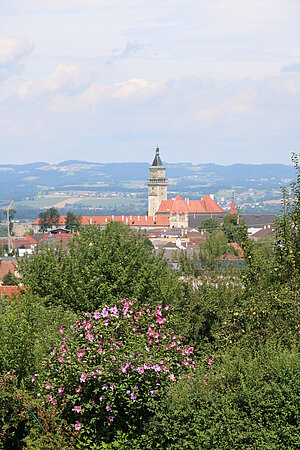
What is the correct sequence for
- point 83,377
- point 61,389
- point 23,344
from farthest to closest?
point 23,344
point 61,389
point 83,377

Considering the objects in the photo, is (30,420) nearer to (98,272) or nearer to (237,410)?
(237,410)

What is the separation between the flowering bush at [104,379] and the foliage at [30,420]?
164 millimetres

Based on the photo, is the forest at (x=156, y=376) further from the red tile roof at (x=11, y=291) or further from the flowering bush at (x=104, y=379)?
the red tile roof at (x=11, y=291)

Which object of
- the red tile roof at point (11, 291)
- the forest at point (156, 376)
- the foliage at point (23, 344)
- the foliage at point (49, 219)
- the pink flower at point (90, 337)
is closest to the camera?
the forest at point (156, 376)

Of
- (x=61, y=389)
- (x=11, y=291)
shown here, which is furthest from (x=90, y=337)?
(x=11, y=291)

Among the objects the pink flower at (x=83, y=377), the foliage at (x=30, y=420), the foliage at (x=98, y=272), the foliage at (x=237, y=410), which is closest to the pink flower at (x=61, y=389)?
the foliage at (x=30, y=420)

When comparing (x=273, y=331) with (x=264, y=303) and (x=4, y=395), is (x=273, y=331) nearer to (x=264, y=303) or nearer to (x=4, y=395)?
(x=264, y=303)

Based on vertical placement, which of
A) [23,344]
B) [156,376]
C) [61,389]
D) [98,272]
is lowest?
[61,389]

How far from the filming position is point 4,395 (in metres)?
10.2

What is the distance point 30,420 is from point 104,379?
1.29m

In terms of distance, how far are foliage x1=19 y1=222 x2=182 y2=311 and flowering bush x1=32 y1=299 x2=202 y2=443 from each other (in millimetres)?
4393

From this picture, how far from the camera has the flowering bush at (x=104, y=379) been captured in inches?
392

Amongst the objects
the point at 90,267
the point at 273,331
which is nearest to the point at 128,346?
the point at 273,331

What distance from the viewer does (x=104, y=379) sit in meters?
9.94
